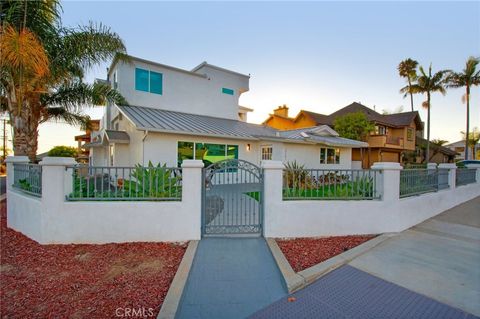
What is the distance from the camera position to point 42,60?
20.7 feet

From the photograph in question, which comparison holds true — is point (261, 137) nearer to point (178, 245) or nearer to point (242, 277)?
point (178, 245)

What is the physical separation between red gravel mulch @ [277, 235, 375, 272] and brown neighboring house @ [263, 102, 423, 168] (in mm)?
20777

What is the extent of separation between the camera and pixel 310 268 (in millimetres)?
4008

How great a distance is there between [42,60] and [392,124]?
101 ft

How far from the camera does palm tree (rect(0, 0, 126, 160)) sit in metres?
6.10

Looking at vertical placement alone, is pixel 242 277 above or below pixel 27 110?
below

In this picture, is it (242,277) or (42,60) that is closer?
(242,277)

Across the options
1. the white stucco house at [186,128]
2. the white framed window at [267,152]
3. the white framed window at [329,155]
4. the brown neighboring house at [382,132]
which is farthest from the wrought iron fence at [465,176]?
the brown neighboring house at [382,132]

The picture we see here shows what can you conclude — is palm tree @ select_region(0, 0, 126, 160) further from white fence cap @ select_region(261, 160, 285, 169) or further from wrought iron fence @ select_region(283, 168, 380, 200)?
wrought iron fence @ select_region(283, 168, 380, 200)

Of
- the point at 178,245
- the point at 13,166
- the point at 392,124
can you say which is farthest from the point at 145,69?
the point at 392,124

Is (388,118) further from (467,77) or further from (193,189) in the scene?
(193,189)

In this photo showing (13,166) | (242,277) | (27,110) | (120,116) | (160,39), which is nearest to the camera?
(242,277)

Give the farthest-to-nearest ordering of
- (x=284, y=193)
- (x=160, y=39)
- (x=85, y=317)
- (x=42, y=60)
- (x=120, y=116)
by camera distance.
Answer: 1. (x=120, y=116)
2. (x=160, y=39)
3. (x=42, y=60)
4. (x=284, y=193)
5. (x=85, y=317)

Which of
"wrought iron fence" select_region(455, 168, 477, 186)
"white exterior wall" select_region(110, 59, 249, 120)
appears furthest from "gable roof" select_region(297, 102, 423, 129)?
"wrought iron fence" select_region(455, 168, 477, 186)
